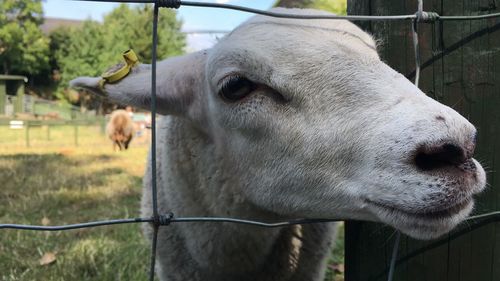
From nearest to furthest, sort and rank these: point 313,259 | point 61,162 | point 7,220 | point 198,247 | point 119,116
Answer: point 198,247 → point 313,259 → point 7,220 → point 61,162 → point 119,116

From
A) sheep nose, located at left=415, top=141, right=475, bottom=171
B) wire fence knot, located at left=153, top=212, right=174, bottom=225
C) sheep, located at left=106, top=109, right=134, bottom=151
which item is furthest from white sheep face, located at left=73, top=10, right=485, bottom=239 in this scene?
sheep, located at left=106, top=109, right=134, bottom=151

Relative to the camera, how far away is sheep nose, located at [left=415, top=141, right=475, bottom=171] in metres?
1.32

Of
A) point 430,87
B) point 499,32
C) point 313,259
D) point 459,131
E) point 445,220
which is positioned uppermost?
point 499,32

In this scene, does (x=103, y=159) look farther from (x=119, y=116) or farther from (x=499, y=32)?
(x=499, y=32)

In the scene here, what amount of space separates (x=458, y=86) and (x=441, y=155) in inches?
20.9

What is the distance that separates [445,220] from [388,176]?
20 centimetres

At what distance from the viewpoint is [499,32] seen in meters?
1.77

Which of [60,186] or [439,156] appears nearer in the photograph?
[439,156]

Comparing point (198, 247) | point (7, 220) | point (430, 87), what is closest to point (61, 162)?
point (7, 220)

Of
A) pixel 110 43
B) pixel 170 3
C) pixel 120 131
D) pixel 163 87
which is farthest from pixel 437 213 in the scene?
pixel 110 43

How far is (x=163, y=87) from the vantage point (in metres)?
2.17

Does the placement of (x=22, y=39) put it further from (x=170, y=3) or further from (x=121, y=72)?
(x=170, y=3)

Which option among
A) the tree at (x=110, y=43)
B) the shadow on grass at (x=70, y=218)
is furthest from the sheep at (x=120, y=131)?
the tree at (x=110, y=43)

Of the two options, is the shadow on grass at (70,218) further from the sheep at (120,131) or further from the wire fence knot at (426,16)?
the sheep at (120,131)
